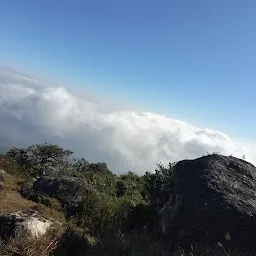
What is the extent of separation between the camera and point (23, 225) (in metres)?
9.30

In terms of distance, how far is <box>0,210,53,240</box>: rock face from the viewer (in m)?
9.09

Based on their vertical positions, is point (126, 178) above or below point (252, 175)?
above

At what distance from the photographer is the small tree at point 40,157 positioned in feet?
92.3

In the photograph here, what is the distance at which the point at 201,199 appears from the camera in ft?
38.0

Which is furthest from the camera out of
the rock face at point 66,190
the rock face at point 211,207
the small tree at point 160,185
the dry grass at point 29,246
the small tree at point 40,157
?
the small tree at point 40,157

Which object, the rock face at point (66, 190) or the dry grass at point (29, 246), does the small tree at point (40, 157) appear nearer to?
the rock face at point (66, 190)

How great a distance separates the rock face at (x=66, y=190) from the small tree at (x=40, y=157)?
32.6ft

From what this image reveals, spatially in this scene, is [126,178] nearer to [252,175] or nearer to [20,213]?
[252,175]

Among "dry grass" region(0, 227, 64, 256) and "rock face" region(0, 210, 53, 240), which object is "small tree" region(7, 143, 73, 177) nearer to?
"rock face" region(0, 210, 53, 240)

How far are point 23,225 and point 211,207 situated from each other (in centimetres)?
525

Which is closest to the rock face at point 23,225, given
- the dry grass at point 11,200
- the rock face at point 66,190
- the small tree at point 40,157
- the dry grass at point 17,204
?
the dry grass at point 17,204

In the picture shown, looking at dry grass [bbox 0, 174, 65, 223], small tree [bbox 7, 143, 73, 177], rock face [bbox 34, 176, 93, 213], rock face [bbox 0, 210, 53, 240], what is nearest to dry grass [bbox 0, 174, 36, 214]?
dry grass [bbox 0, 174, 65, 223]

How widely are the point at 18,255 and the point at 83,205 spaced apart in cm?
789

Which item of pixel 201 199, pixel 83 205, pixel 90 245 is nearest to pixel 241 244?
pixel 201 199
